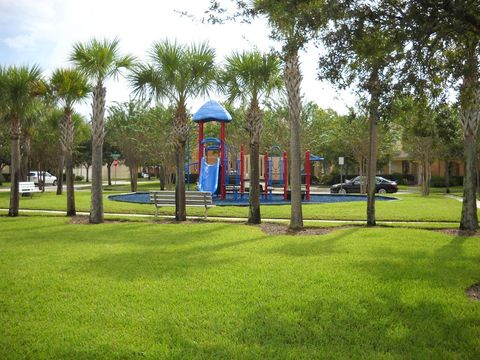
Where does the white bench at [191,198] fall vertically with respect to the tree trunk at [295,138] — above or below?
below

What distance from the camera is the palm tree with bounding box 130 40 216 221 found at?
1458 centimetres

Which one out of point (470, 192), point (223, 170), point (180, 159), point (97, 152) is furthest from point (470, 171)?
point (223, 170)

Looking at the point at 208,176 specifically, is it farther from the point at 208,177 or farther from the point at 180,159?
the point at 180,159

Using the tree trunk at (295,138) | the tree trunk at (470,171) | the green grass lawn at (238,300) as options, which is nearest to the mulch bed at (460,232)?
the tree trunk at (470,171)

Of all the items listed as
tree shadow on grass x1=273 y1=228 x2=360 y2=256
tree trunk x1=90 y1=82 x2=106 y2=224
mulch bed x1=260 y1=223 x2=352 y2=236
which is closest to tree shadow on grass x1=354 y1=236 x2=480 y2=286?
tree shadow on grass x1=273 y1=228 x2=360 y2=256

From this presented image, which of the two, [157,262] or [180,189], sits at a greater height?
[180,189]

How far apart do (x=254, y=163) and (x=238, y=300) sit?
9.07 meters

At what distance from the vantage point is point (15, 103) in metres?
16.7

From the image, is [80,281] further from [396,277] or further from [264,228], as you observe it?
[264,228]

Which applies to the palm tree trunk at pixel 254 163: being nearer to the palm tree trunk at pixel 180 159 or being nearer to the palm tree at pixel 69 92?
the palm tree trunk at pixel 180 159

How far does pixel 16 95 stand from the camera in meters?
16.5

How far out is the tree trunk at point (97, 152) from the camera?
14898mm

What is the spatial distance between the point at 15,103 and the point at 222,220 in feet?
27.0

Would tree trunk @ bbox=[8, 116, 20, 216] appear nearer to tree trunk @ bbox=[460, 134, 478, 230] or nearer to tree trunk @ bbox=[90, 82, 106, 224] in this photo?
tree trunk @ bbox=[90, 82, 106, 224]
